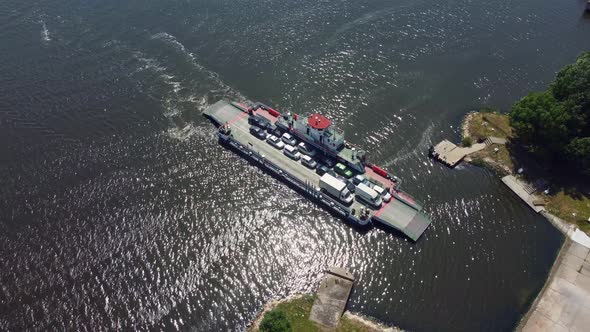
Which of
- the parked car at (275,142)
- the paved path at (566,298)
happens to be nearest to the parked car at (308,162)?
the parked car at (275,142)

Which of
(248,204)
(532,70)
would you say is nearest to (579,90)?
(532,70)

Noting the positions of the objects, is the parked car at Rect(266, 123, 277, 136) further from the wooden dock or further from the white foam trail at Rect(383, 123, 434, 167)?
the wooden dock

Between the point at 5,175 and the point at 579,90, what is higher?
the point at 579,90

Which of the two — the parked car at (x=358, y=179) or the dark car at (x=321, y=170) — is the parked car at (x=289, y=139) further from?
the parked car at (x=358, y=179)

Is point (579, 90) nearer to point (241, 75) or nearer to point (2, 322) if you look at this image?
point (241, 75)

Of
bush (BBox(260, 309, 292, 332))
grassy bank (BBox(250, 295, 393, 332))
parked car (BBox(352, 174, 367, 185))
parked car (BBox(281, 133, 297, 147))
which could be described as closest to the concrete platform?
grassy bank (BBox(250, 295, 393, 332))

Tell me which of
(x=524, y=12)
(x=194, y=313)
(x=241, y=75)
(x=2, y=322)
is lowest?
(x=2, y=322)
